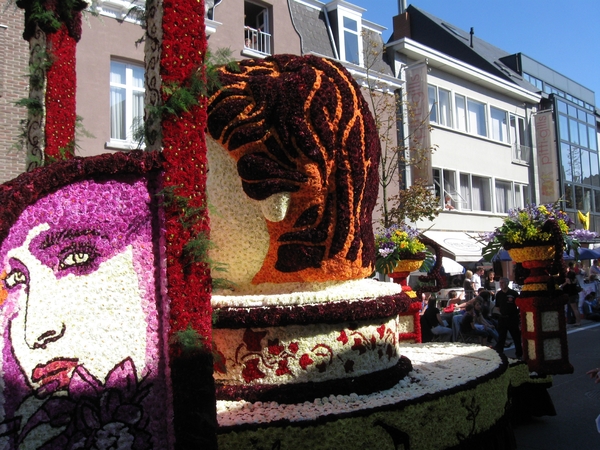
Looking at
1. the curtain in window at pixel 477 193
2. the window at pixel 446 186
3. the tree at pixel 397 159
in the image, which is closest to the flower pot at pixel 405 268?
the tree at pixel 397 159

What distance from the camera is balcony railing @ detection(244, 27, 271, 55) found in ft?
51.6

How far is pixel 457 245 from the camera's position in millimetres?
20562

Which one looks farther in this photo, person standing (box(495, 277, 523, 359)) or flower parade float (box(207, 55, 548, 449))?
person standing (box(495, 277, 523, 359))

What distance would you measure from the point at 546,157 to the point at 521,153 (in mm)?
1291

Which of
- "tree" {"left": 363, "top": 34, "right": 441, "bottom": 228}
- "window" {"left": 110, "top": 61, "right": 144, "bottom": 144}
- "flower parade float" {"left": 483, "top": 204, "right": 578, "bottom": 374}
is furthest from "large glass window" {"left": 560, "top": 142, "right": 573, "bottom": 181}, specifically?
"flower parade float" {"left": 483, "top": 204, "right": 578, "bottom": 374}

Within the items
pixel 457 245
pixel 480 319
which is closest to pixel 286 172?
pixel 480 319

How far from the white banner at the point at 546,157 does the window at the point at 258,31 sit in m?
15.8

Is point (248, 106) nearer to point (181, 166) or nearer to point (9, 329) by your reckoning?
point (181, 166)

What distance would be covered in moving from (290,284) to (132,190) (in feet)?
6.76

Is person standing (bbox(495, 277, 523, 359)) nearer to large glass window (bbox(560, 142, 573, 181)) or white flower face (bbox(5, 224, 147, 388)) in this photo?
white flower face (bbox(5, 224, 147, 388))

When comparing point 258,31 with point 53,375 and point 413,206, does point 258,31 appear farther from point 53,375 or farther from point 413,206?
point 53,375

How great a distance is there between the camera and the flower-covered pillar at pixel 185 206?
2977 mm

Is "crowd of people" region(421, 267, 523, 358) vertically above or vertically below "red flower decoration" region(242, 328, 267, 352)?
below

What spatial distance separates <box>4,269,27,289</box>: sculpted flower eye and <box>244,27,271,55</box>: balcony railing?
539 inches
